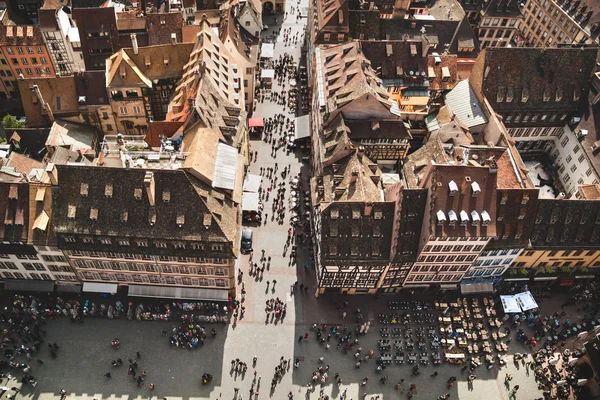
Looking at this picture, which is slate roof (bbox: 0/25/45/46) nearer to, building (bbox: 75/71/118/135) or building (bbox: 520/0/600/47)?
building (bbox: 75/71/118/135)

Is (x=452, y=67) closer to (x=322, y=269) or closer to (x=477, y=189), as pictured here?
(x=477, y=189)

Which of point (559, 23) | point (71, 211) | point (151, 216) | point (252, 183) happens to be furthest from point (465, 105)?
point (71, 211)

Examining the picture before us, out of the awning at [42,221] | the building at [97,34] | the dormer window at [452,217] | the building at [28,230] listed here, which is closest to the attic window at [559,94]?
the dormer window at [452,217]

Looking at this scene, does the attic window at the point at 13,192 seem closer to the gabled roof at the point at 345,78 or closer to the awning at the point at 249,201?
the awning at the point at 249,201

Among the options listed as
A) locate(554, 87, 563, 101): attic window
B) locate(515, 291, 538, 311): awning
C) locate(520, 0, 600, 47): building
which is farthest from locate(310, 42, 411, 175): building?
locate(520, 0, 600, 47): building

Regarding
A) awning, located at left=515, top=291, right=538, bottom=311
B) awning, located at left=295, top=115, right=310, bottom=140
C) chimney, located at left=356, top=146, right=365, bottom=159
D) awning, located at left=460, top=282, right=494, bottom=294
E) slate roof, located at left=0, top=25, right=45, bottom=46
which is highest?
slate roof, located at left=0, top=25, right=45, bottom=46

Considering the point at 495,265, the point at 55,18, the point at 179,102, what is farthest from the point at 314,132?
the point at 55,18
